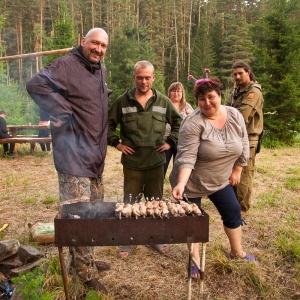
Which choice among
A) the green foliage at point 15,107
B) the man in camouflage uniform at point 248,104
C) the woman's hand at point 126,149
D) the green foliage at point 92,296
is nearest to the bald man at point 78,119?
the green foliage at point 92,296

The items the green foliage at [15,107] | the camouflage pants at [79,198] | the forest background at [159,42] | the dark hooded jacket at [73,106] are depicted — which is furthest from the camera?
the green foliage at [15,107]

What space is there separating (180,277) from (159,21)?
36.9 metres

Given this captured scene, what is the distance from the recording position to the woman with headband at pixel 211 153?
3.18m

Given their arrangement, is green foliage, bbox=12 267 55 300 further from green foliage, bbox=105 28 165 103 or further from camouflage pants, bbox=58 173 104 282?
green foliage, bbox=105 28 165 103

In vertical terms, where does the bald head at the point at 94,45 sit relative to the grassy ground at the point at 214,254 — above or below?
above

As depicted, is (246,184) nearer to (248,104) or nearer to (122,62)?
(248,104)

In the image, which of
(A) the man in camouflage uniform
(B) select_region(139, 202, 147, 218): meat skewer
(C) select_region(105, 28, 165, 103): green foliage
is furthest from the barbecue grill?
(C) select_region(105, 28, 165, 103): green foliage

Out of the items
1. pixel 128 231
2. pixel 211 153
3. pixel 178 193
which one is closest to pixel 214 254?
pixel 178 193

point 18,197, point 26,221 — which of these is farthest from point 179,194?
point 18,197

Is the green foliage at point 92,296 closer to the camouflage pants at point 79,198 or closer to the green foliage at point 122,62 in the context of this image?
the camouflage pants at point 79,198

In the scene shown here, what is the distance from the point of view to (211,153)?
323 centimetres

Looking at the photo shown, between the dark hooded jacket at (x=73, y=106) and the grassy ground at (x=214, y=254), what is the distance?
1158 millimetres

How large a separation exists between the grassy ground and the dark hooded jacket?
1.16 m

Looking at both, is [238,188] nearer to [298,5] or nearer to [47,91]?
[47,91]
